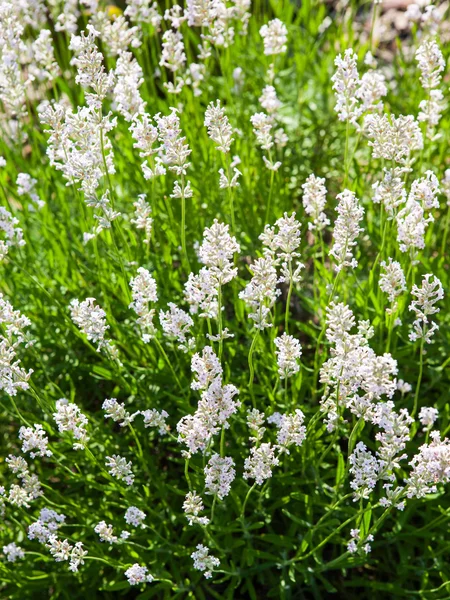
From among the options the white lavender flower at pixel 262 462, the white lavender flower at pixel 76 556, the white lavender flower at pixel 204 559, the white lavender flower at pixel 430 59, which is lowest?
the white lavender flower at pixel 204 559

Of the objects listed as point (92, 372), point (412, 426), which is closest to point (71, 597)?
point (92, 372)

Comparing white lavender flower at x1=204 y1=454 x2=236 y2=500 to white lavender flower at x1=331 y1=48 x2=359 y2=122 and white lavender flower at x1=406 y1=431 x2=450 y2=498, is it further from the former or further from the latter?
white lavender flower at x1=331 y1=48 x2=359 y2=122

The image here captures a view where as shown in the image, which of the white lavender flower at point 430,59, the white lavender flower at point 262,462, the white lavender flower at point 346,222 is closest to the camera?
the white lavender flower at point 346,222

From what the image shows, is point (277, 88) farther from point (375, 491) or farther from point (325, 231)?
point (375, 491)

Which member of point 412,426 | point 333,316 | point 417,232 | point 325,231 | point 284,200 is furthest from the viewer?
point 325,231

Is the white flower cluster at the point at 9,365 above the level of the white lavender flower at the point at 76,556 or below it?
above

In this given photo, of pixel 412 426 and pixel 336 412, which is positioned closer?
pixel 336 412

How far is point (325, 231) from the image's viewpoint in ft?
15.6

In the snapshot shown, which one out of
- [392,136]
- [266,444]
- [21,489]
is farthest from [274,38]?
[21,489]

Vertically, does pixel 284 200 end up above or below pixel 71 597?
above

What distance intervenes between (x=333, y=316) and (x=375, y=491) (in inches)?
50.0

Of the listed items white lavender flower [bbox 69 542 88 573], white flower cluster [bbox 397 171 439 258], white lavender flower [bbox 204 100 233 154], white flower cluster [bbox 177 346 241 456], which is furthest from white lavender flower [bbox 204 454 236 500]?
white lavender flower [bbox 204 100 233 154]

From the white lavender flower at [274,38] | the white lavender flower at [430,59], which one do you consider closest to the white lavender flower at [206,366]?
the white lavender flower at [430,59]

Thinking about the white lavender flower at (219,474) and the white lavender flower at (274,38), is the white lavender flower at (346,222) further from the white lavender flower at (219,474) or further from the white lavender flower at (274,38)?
the white lavender flower at (274,38)
